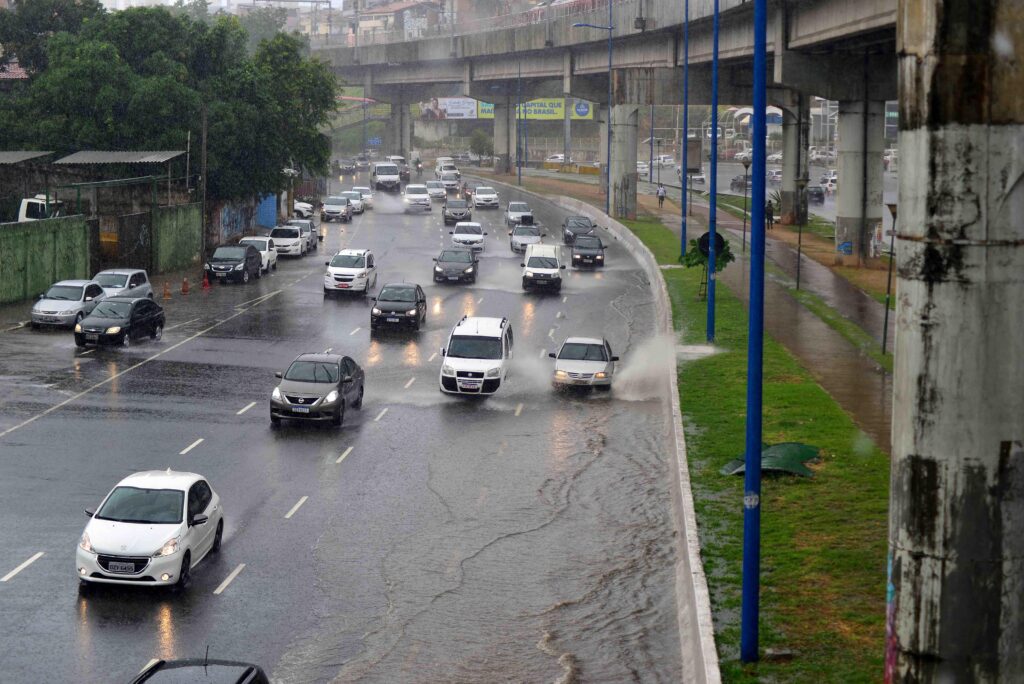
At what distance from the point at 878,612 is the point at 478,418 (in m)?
16.2

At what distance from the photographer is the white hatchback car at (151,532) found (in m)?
19.8

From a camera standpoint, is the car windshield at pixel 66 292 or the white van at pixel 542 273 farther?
the white van at pixel 542 273

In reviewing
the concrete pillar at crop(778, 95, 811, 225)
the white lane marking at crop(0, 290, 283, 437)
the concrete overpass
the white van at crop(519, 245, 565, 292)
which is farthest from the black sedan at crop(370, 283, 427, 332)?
the concrete pillar at crop(778, 95, 811, 225)

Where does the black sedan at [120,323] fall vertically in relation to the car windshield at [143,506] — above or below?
above

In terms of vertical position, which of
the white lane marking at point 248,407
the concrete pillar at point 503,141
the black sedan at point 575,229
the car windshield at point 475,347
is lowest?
the white lane marking at point 248,407

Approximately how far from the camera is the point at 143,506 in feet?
68.9

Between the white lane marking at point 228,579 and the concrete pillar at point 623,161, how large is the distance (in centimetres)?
7339

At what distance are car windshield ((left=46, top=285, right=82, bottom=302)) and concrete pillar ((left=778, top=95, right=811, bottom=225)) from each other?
5506cm

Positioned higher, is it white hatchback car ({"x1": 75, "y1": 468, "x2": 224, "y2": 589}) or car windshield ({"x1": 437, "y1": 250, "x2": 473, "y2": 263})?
car windshield ({"x1": 437, "y1": 250, "x2": 473, "y2": 263})

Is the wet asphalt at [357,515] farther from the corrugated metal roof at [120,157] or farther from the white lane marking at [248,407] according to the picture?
the corrugated metal roof at [120,157]

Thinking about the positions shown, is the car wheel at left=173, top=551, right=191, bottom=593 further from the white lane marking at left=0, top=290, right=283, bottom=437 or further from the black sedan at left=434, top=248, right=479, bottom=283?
the black sedan at left=434, top=248, right=479, bottom=283

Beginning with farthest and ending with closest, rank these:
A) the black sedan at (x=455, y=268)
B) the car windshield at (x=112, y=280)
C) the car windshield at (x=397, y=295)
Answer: the black sedan at (x=455, y=268)
the car windshield at (x=112, y=280)
the car windshield at (x=397, y=295)

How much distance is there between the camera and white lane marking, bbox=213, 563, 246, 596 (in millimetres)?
20203

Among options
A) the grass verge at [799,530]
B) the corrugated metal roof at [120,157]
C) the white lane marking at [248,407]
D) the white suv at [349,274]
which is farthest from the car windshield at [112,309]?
the corrugated metal roof at [120,157]
